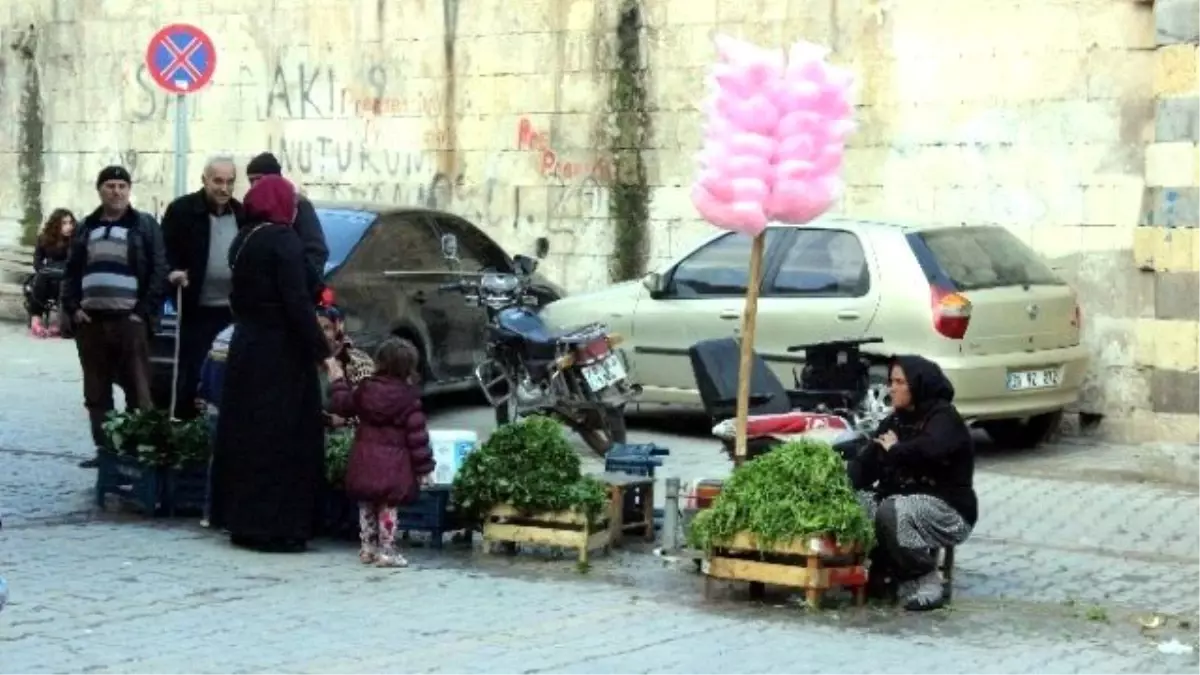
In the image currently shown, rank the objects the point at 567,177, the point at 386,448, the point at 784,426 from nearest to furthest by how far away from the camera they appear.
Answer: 1. the point at 386,448
2. the point at 784,426
3. the point at 567,177

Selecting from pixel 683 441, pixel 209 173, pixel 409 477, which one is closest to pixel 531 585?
pixel 409 477

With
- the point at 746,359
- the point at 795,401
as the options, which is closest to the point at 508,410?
the point at 795,401

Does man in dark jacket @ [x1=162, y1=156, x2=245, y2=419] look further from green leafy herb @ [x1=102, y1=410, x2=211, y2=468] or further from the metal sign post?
the metal sign post

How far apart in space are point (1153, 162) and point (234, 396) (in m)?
7.12

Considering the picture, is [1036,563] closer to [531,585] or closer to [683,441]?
Result: [531,585]

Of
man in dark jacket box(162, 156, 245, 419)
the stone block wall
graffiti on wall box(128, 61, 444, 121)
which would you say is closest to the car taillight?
the stone block wall

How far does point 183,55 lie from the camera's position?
15.2 m

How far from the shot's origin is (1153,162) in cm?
1398

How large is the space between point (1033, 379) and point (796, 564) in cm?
527

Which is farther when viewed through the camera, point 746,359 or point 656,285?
point 656,285

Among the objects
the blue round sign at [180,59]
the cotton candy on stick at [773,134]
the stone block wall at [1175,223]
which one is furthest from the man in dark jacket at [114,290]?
the stone block wall at [1175,223]

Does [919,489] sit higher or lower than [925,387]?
lower

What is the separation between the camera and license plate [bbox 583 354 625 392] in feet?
42.7

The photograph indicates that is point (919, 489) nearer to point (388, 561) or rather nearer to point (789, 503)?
point (789, 503)
